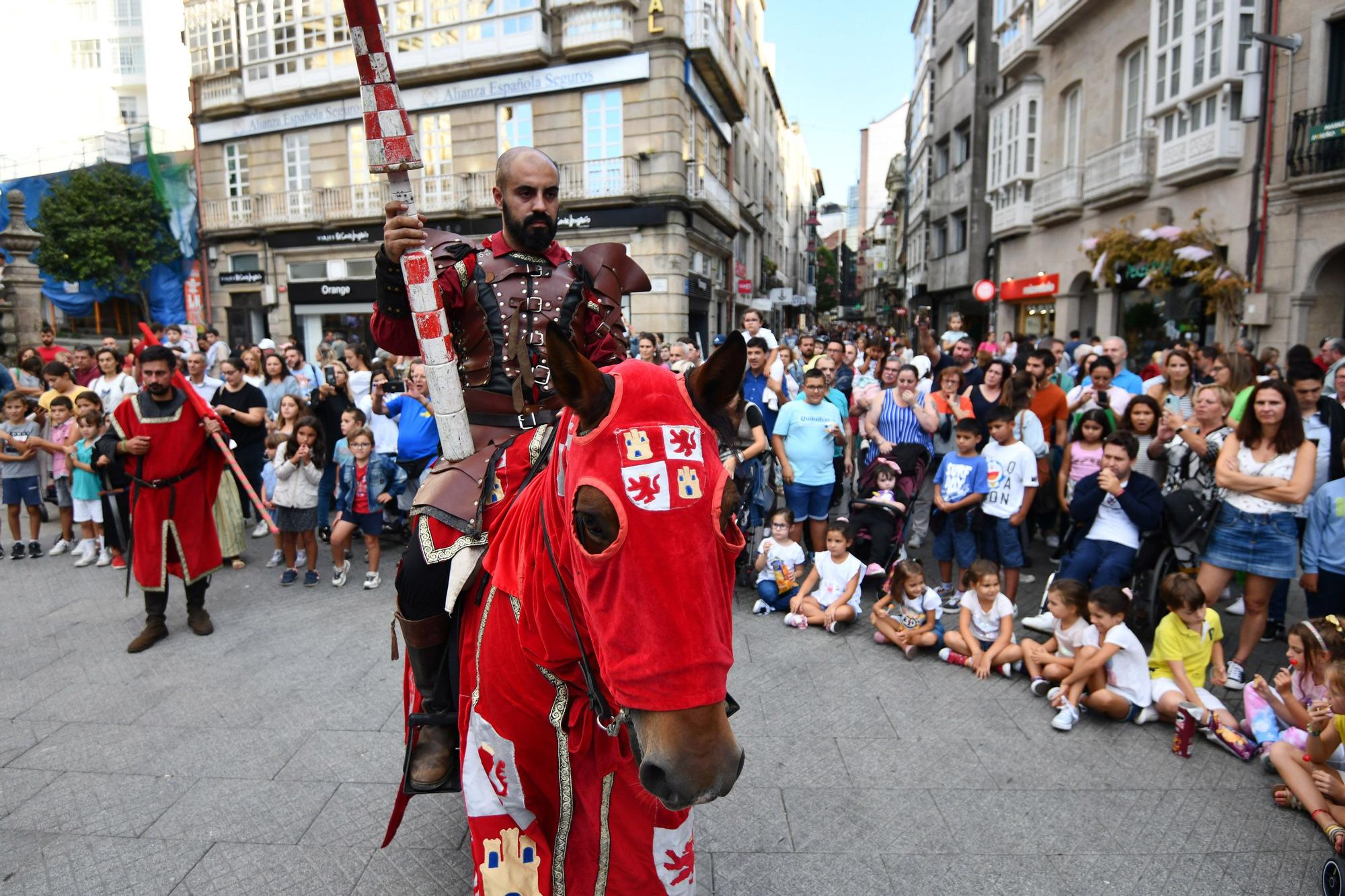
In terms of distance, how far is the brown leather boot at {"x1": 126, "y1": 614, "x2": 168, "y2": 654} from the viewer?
562cm

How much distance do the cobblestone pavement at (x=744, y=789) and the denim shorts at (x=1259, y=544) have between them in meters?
0.80

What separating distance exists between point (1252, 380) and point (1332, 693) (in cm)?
555

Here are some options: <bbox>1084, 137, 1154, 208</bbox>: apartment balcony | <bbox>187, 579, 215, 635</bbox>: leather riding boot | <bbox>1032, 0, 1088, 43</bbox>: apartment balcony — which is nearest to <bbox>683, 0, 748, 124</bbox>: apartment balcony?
<bbox>1032, 0, 1088, 43</bbox>: apartment balcony

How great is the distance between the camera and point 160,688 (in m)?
5.01

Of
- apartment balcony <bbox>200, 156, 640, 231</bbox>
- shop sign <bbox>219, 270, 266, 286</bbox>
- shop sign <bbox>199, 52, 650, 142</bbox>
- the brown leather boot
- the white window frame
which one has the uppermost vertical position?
shop sign <bbox>199, 52, 650, 142</bbox>

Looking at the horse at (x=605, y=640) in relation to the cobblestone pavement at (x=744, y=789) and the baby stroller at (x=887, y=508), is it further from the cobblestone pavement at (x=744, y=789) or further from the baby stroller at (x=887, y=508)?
the baby stroller at (x=887, y=508)

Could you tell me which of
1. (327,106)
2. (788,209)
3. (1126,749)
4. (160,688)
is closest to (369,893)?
(160,688)

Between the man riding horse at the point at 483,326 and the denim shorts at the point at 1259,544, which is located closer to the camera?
the man riding horse at the point at 483,326

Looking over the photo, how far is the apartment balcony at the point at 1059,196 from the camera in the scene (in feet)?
59.4

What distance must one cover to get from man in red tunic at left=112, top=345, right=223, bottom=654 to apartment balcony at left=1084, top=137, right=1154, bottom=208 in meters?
17.2

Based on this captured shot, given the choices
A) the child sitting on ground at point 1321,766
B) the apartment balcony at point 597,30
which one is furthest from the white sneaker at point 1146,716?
the apartment balcony at point 597,30

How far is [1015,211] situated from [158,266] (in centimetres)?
2876

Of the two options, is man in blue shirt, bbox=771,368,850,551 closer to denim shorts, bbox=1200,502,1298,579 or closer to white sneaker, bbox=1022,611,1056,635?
Result: white sneaker, bbox=1022,611,1056,635

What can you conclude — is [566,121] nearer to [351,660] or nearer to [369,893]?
[351,660]
